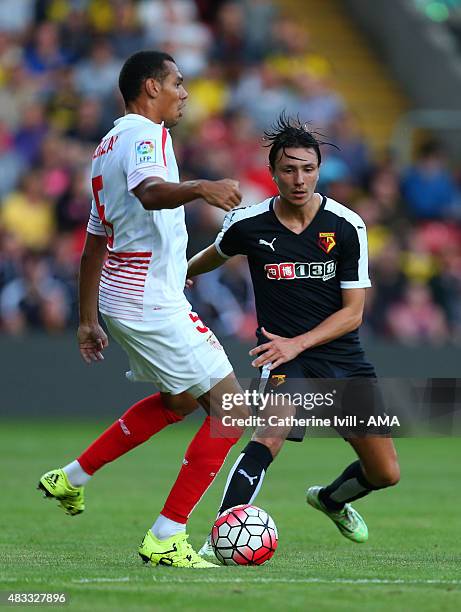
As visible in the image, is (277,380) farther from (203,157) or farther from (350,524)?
(203,157)

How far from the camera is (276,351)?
7145 millimetres

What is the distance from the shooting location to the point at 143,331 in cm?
695

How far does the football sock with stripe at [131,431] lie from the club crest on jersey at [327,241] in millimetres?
1228

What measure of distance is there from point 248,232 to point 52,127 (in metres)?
10.4

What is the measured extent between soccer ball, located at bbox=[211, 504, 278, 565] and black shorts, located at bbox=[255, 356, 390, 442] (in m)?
0.60

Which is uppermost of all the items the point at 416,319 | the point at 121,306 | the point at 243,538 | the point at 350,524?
the point at 121,306

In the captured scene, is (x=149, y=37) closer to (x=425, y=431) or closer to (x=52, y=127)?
(x=52, y=127)

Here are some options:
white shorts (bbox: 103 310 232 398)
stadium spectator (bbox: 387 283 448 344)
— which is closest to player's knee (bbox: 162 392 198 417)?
white shorts (bbox: 103 310 232 398)

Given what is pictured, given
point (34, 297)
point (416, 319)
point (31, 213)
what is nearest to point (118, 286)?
point (34, 297)

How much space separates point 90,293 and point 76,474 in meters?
1.02

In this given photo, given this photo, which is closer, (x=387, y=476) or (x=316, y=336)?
(x=316, y=336)

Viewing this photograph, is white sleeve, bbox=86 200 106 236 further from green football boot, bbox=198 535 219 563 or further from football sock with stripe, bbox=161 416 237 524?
green football boot, bbox=198 535 219 563

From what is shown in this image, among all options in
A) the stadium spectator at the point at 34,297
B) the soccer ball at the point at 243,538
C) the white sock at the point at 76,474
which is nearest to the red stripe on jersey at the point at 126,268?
the white sock at the point at 76,474

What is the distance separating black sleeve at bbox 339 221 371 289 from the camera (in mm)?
7426
